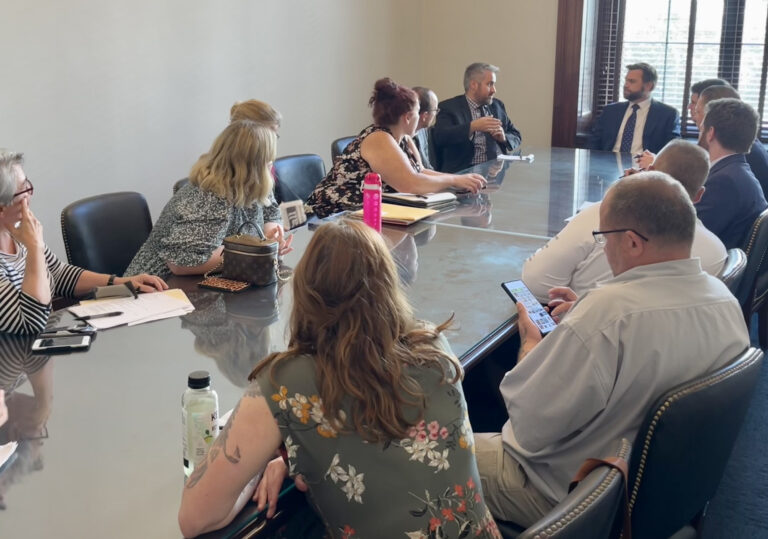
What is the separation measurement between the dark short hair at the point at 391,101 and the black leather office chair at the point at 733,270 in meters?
1.80

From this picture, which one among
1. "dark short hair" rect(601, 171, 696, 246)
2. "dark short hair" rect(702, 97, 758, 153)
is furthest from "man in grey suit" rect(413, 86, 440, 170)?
"dark short hair" rect(601, 171, 696, 246)

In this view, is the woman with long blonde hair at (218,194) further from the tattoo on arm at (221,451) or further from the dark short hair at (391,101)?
the tattoo on arm at (221,451)

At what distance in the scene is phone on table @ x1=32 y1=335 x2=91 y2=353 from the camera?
6.66 ft

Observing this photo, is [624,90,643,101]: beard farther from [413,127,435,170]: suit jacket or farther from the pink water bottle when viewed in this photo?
the pink water bottle

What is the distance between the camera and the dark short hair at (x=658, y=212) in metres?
1.82

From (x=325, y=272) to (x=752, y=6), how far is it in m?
5.76

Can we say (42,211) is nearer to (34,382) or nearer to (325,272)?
(34,382)

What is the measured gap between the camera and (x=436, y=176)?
4043mm

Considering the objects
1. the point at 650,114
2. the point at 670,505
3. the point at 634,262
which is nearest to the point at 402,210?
the point at 634,262

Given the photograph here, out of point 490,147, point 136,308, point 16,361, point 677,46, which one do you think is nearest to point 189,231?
point 136,308

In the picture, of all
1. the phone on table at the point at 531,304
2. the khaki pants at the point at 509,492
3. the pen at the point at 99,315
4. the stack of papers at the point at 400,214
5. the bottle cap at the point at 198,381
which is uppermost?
the bottle cap at the point at 198,381

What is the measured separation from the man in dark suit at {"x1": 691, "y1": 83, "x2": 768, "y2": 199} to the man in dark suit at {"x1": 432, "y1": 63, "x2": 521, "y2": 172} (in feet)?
3.99

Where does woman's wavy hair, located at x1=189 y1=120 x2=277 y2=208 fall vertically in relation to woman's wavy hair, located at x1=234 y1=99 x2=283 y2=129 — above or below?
below

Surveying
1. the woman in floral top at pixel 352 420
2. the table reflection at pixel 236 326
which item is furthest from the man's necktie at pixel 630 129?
the woman in floral top at pixel 352 420
